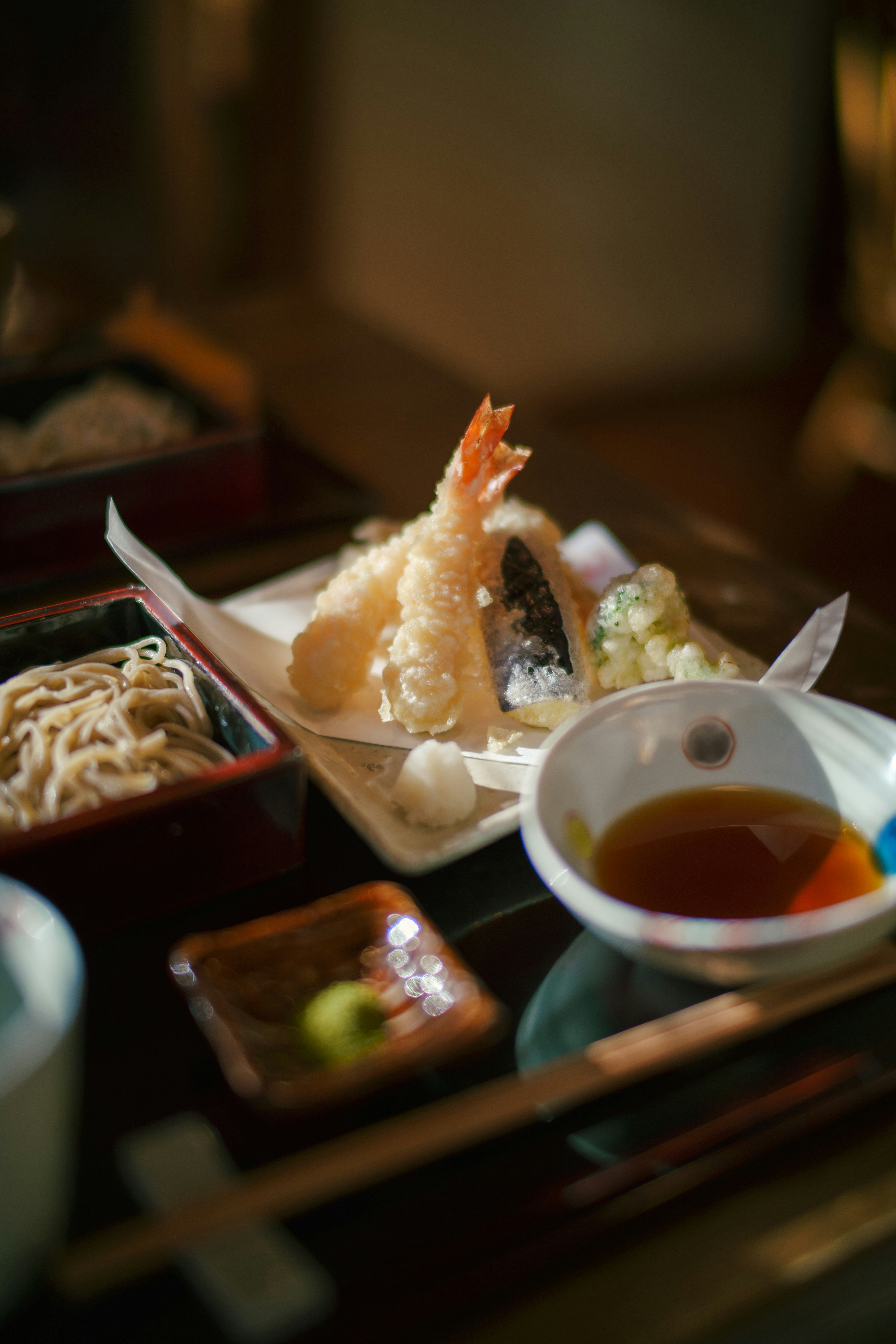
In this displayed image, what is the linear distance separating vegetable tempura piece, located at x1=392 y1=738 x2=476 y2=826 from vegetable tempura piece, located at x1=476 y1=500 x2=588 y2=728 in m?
0.17

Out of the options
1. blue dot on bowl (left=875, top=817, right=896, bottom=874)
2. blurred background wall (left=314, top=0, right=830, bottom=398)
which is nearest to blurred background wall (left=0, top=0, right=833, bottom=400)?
blurred background wall (left=314, top=0, right=830, bottom=398)

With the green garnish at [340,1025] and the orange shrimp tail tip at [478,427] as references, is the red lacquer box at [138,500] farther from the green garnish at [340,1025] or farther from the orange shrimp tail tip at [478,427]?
the green garnish at [340,1025]

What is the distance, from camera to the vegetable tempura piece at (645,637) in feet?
3.81

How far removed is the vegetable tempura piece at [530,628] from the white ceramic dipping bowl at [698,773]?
0.16m

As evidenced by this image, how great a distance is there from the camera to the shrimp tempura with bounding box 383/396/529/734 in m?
1.16

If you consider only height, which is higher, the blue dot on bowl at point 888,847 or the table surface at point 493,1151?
the blue dot on bowl at point 888,847

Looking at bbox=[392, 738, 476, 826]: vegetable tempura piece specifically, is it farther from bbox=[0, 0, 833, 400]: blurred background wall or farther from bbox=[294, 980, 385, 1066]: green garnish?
bbox=[0, 0, 833, 400]: blurred background wall

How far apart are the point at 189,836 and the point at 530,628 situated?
455mm

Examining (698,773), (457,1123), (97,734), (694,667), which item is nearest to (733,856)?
(698,773)

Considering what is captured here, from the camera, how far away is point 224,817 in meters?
0.92

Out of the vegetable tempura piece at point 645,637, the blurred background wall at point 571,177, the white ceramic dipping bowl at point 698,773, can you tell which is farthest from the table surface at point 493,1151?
the blurred background wall at point 571,177

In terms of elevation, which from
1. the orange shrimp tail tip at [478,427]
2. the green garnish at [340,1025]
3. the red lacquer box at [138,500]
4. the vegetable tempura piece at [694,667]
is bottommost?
the red lacquer box at [138,500]

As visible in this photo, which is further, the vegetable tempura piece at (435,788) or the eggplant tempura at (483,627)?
the eggplant tempura at (483,627)

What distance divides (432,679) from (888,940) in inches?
19.9
